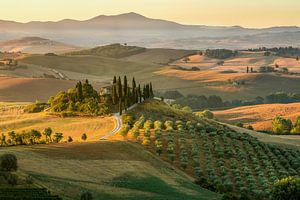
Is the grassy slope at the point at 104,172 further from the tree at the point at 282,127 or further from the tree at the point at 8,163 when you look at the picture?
the tree at the point at 282,127

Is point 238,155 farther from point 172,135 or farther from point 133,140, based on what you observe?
point 133,140

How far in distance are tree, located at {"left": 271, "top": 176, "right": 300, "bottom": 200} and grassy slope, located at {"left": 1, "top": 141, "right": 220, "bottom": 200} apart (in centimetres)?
521

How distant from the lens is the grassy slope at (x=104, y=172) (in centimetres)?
3462

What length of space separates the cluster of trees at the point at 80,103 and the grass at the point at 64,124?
192 cm

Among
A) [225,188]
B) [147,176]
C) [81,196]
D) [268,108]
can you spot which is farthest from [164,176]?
[268,108]

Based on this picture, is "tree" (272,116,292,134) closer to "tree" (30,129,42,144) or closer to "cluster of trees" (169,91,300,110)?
"cluster of trees" (169,91,300,110)

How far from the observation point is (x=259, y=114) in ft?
447

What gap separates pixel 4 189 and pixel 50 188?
119 inches

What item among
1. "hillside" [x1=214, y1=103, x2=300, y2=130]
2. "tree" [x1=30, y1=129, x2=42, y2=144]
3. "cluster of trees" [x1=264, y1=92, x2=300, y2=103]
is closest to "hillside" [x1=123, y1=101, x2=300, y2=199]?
"tree" [x1=30, y1=129, x2=42, y2=144]

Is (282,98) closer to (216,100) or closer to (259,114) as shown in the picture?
(216,100)

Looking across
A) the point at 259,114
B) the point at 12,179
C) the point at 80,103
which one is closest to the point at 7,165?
the point at 12,179

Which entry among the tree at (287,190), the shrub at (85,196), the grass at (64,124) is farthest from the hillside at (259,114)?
the shrub at (85,196)

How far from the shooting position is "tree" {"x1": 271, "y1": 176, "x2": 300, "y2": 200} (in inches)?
1651

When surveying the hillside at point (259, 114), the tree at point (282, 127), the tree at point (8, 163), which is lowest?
the hillside at point (259, 114)
